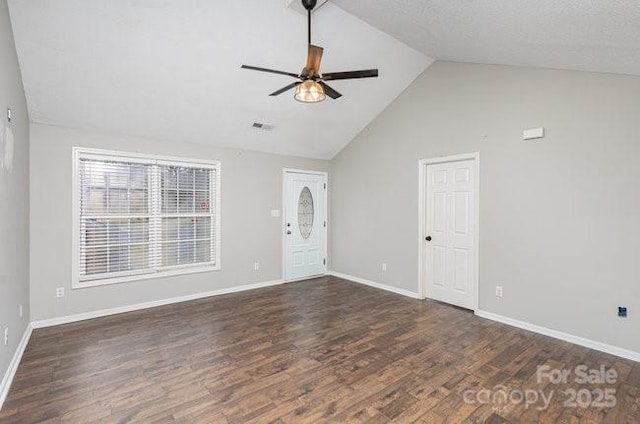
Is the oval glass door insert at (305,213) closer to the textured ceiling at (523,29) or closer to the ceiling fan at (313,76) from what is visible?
the textured ceiling at (523,29)

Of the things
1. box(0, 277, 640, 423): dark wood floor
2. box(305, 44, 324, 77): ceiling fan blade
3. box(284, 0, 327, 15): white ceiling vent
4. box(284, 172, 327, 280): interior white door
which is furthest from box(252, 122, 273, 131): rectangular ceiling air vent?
box(0, 277, 640, 423): dark wood floor

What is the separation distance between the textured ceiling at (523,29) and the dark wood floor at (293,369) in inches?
104

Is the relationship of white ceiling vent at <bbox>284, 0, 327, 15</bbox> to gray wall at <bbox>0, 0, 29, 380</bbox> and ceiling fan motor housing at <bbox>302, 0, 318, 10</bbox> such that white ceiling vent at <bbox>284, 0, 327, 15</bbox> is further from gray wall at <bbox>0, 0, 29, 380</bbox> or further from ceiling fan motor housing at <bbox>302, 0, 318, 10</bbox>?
gray wall at <bbox>0, 0, 29, 380</bbox>

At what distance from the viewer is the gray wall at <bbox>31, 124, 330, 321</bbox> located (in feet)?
12.2

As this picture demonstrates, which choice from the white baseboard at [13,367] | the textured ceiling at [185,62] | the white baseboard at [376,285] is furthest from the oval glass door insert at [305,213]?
the white baseboard at [13,367]

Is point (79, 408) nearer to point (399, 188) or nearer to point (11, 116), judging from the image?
point (11, 116)

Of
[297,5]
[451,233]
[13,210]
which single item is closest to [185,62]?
[297,5]

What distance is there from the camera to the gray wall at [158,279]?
3.71 m

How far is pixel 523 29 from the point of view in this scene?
8.36 ft

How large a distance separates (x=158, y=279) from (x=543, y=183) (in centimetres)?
506

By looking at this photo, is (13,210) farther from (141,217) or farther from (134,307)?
(134,307)

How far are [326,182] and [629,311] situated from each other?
4.70m

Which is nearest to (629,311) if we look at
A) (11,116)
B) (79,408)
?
(79,408)

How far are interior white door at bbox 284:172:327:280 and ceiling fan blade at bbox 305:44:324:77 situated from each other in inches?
128
